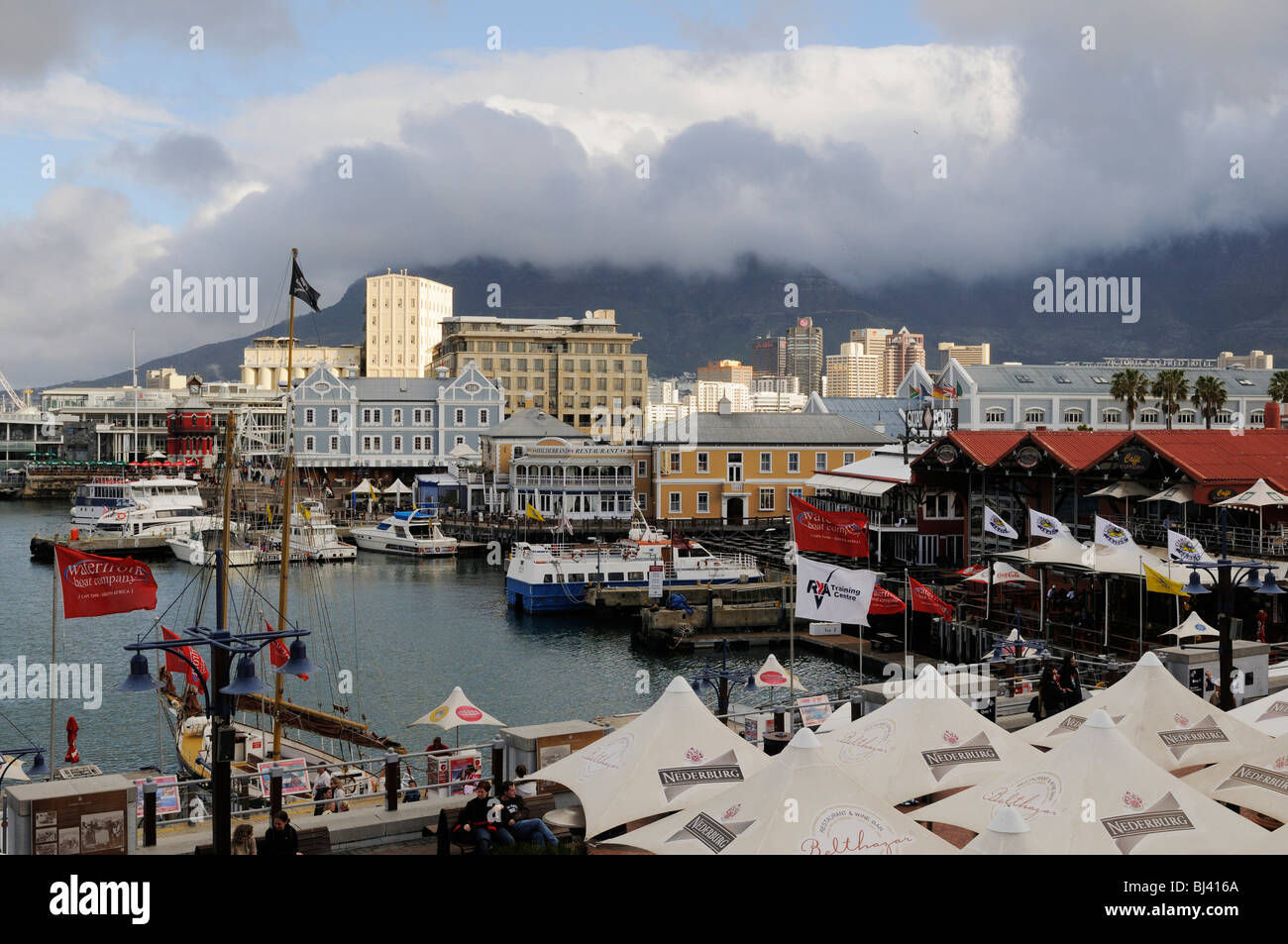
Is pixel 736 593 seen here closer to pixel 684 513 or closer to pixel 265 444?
pixel 684 513

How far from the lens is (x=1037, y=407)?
92.2 meters

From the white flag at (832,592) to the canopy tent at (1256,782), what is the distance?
25.5ft

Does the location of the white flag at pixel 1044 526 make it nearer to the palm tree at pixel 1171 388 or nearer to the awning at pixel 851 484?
the awning at pixel 851 484

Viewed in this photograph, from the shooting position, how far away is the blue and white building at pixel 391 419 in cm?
10444

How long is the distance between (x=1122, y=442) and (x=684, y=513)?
38.3 metres

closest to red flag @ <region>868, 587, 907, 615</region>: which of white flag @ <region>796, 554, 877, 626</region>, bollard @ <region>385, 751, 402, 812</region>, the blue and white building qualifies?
white flag @ <region>796, 554, 877, 626</region>

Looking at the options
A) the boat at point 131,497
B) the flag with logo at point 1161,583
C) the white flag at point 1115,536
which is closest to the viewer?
the flag with logo at point 1161,583

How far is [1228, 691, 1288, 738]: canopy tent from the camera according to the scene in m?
19.1

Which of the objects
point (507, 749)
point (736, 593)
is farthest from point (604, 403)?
point (507, 749)

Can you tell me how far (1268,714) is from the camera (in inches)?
769

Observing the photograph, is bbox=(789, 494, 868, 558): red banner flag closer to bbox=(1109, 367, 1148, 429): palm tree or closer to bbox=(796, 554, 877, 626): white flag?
bbox=(796, 554, 877, 626): white flag

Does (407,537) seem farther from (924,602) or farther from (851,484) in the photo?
(924,602)

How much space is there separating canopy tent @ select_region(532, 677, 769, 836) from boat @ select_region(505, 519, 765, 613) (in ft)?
127

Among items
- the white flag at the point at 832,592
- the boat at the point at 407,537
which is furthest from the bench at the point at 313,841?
the boat at the point at 407,537
